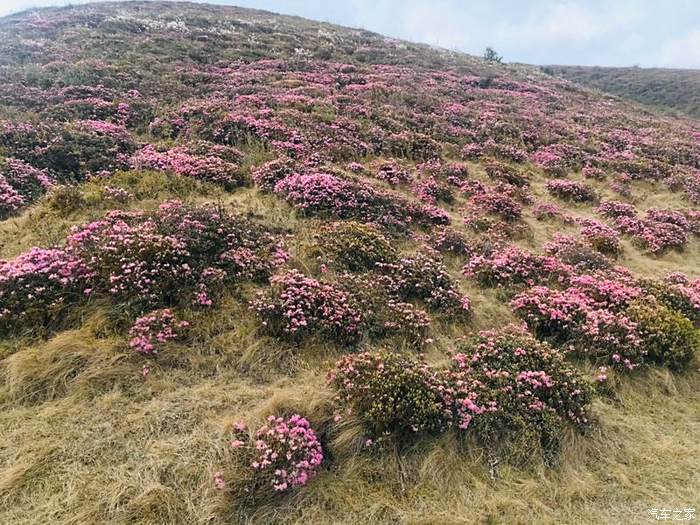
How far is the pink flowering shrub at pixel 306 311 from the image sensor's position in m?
6.95

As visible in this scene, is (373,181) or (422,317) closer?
(422,317)

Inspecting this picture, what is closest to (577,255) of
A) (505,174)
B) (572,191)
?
(572,191)

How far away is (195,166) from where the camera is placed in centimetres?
1215

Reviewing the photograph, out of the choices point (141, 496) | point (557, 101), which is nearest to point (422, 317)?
point (141, 496)

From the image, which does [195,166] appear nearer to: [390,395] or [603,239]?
[390,395]

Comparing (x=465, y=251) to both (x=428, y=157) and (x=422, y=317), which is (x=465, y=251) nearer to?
(x=422, y=317)

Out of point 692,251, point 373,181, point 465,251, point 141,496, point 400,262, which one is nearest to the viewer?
point 141,496

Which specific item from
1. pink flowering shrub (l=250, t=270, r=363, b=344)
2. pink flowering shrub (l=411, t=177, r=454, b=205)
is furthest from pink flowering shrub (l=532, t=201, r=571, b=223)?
pink flowering shrub (l=250, t=270, r=363, b=344)

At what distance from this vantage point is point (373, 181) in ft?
45.3

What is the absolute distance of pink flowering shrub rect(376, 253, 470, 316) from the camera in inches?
331

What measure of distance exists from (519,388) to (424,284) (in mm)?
2810

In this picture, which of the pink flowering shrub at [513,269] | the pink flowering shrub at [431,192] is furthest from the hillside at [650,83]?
the pink flowering shrub at [513,269]

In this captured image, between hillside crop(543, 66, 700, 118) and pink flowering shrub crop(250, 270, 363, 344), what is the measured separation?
5314cm

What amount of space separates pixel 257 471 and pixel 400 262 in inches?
206
